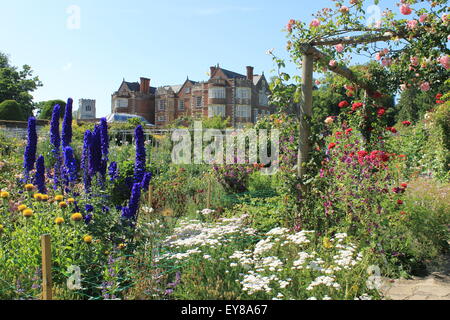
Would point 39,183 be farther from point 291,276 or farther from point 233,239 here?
point 291,276

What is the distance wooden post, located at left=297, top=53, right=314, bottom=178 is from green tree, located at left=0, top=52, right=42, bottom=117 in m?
36.3

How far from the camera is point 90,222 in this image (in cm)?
348

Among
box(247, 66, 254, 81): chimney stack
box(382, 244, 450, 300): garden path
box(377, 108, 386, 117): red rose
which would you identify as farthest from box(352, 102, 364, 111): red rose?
box(247, 66, 254, 81): chimney stack

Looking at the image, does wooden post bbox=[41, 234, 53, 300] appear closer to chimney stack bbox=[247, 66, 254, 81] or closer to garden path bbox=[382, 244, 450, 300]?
garden path bbox=[382, 244, 450, 300]

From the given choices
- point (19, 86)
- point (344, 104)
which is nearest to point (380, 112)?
point (344, 104)

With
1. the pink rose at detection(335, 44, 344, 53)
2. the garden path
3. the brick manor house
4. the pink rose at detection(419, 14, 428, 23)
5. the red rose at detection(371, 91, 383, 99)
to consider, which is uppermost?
the brick manor house

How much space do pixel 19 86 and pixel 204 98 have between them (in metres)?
18.4

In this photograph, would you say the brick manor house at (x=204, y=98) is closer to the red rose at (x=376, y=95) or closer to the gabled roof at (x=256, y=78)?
the gabled roof at (x=256, y=78)

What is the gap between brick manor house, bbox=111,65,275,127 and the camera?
4262cm

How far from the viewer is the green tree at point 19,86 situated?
1433 inches

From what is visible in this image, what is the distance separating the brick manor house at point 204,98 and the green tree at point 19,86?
462 inches

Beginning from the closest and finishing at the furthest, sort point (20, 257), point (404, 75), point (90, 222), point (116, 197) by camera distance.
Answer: point (20, 257) < point (90, 222) < point (404, 75) < point (116, 197)
